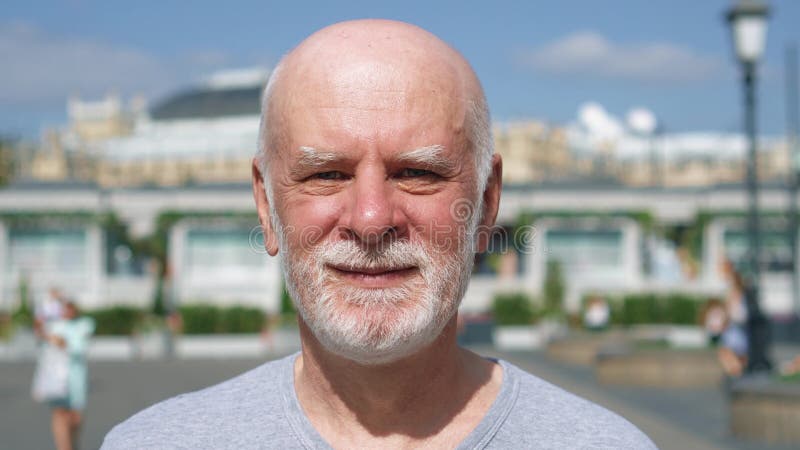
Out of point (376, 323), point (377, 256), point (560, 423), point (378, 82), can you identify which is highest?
point (378, 82)

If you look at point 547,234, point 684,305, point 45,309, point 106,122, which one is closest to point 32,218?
point 45,309

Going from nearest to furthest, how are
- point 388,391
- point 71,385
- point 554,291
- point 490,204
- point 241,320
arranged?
point 388,391, point 490,204, point 71,385, point 241,320, point 554,291

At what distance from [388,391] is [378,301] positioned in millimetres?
237

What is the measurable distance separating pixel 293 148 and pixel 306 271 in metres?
0.25

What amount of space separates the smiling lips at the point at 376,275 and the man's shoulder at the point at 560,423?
416 millimetres

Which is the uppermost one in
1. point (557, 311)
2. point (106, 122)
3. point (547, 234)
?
point (106, 122)

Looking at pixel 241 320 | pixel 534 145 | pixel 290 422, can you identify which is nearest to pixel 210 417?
pixel 290 422

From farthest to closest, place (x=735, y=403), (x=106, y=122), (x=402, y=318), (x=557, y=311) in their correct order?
(x=106, y=122)
(x=557, y=311)
(x=735, y=403)
(x=402, y=318)

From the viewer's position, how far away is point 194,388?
16.7 m

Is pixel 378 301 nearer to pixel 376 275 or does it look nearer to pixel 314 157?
pixel 376 275

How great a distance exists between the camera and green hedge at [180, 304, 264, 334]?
27.5 metres

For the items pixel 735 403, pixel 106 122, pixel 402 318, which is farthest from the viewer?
pixel 106 122

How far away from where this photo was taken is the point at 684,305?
29.2 metres

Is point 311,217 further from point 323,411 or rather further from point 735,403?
point 735,403
